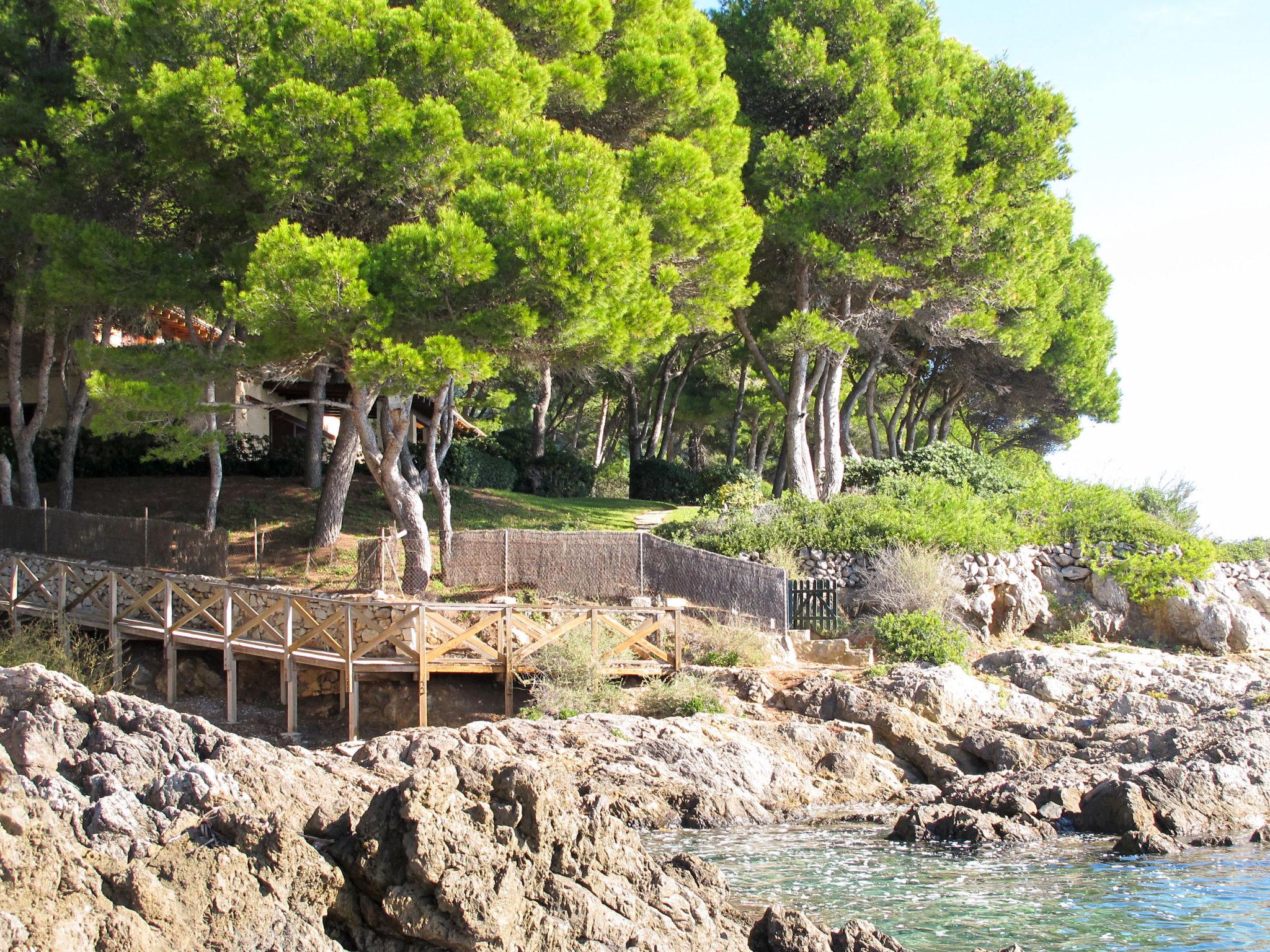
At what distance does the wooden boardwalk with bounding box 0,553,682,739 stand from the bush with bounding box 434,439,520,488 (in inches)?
418

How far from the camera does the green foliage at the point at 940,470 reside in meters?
27.8

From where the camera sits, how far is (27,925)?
684 centimetres

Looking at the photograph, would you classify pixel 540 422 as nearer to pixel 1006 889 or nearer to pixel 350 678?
pixel 350 678

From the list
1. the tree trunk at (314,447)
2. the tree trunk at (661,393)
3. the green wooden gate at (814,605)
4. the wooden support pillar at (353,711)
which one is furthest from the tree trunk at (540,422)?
the wooden support pillar at (353,711)

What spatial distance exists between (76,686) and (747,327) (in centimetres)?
2198

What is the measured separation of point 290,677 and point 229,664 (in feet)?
3.86

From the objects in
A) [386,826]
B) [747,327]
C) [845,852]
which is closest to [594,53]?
[747,327]

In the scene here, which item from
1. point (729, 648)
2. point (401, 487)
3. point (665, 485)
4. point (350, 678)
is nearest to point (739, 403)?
point (665, 485)

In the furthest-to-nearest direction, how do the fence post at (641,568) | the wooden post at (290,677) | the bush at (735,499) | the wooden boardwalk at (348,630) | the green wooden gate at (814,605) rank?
the bush at (735,499), the fence post at (641,568), the green wooden gate at (814,605), the wooden post at (290,677), the wooden boardwalk at (348,630)

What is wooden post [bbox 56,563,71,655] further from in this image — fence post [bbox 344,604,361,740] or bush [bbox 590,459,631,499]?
bush [bbox 590,459,631,499]

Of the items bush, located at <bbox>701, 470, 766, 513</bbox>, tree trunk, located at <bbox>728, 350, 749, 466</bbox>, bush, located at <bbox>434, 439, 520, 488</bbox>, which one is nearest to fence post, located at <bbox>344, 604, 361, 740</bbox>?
bush, located at <bbox>701, 470, 766, 513</bbox>

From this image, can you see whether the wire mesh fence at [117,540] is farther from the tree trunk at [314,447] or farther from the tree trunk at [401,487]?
the tree trunk at [314,447]

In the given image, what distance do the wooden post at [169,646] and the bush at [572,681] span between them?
18.4 ft

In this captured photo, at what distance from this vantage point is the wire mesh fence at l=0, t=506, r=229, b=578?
20.9 m
